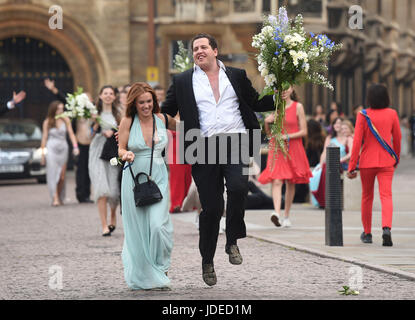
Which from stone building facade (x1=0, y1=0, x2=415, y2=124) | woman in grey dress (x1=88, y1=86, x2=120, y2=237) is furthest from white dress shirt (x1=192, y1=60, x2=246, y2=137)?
stone building facade (x1=0, y1=0, x2=415, y2=124)

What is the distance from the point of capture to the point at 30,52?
3266cm

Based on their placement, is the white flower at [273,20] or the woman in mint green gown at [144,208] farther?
the white flower at [273,20]

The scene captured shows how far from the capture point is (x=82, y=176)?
18609 mm

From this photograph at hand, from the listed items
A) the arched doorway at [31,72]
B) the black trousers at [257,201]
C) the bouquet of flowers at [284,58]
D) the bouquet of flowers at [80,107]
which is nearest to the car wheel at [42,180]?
the arched doorway at [31,72]

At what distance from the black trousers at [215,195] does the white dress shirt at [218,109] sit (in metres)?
0.16

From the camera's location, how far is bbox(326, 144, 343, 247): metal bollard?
10.7 m

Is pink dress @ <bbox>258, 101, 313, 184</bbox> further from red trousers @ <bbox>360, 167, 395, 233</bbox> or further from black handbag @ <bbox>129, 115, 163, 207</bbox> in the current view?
black handbag @ <bbox>129, 115, 163, 207</bbox>

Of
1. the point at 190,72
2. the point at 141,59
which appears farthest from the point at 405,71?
the point at 190,72

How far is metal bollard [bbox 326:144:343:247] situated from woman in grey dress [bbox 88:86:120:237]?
2.65 meters

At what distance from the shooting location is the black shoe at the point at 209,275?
7.72 meters

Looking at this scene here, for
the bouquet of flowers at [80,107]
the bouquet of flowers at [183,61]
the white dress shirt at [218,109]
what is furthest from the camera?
the bouquet of flowers at [183,61]

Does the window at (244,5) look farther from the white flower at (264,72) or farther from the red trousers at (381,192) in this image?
the white flower at (264,72)
